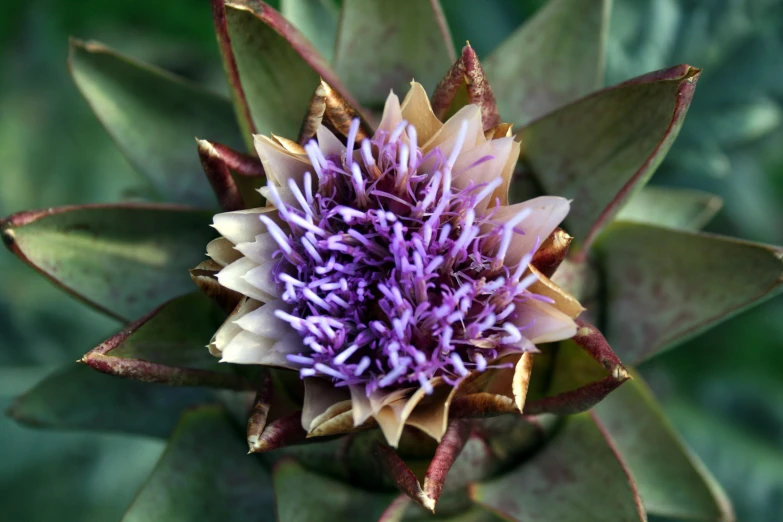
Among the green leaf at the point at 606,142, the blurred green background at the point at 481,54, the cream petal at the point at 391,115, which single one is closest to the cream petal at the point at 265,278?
the cream petal at the point at 391,115

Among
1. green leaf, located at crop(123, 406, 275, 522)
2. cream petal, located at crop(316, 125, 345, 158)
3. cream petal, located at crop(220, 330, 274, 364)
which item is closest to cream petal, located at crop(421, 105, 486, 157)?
cream petal, located at crop(316, 125, 345, 158)

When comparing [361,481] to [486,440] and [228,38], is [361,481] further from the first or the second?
[228,38]

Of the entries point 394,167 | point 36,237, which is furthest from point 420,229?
point 36,237

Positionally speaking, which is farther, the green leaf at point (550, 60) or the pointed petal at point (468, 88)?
the green leaf at point (550, 60)

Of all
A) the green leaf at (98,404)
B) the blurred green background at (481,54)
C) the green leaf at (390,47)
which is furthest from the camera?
the blurred green background at (481,54)

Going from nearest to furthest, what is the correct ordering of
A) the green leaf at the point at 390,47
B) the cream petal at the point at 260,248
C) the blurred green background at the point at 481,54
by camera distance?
the cream petal at the point at 260,248, the green leaf at the point at 390,47, the blurred green background at the point at 481,54

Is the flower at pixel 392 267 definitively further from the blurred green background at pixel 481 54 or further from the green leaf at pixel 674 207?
the blurred green background at pixel 481 54

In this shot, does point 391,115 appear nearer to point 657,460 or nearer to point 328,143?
point 328,143
